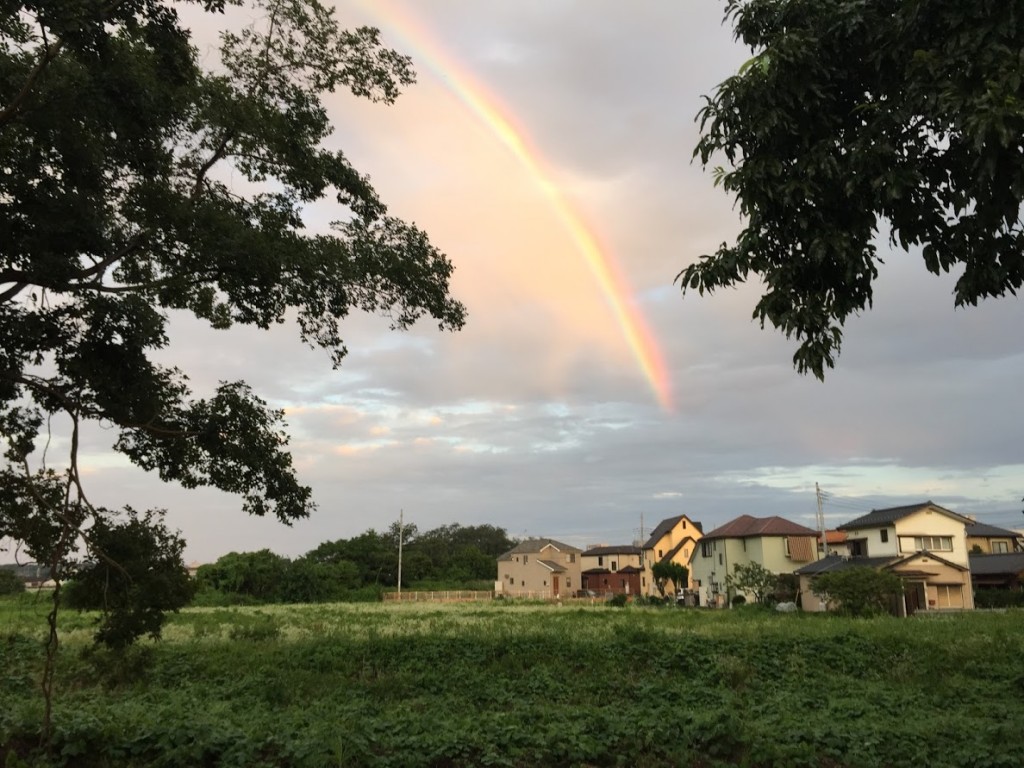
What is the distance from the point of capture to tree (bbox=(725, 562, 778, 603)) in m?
43.6

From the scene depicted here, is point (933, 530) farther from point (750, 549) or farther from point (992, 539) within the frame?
point (992, 539)

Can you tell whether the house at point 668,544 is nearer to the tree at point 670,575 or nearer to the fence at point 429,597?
the tree at point 670,575

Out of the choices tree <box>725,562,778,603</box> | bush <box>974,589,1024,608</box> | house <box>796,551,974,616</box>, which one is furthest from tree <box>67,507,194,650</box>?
bush <box>974,589,1024,608</box>

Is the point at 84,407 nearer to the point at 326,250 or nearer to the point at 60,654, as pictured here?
the point at 326,250

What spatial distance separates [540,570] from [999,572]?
39682mm

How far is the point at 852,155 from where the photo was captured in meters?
5.43

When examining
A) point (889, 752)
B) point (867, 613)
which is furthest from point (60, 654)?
point (867, 613)

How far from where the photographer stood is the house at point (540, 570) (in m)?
71.8

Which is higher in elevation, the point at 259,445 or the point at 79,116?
the point at 79,116

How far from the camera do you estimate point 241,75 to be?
A: 12.0 m

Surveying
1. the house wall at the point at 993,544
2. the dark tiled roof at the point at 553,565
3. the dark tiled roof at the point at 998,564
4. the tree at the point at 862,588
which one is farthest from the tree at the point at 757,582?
the dark tiled roof at the point at 553,565

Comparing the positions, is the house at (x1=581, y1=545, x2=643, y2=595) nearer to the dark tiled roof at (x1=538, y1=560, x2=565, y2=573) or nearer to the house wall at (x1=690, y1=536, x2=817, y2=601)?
the dark tiled roof at (x1=538, y1=560, x2=565, y2=573)

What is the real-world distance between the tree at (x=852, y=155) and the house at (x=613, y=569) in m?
72.8

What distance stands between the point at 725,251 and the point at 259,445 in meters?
7.77
